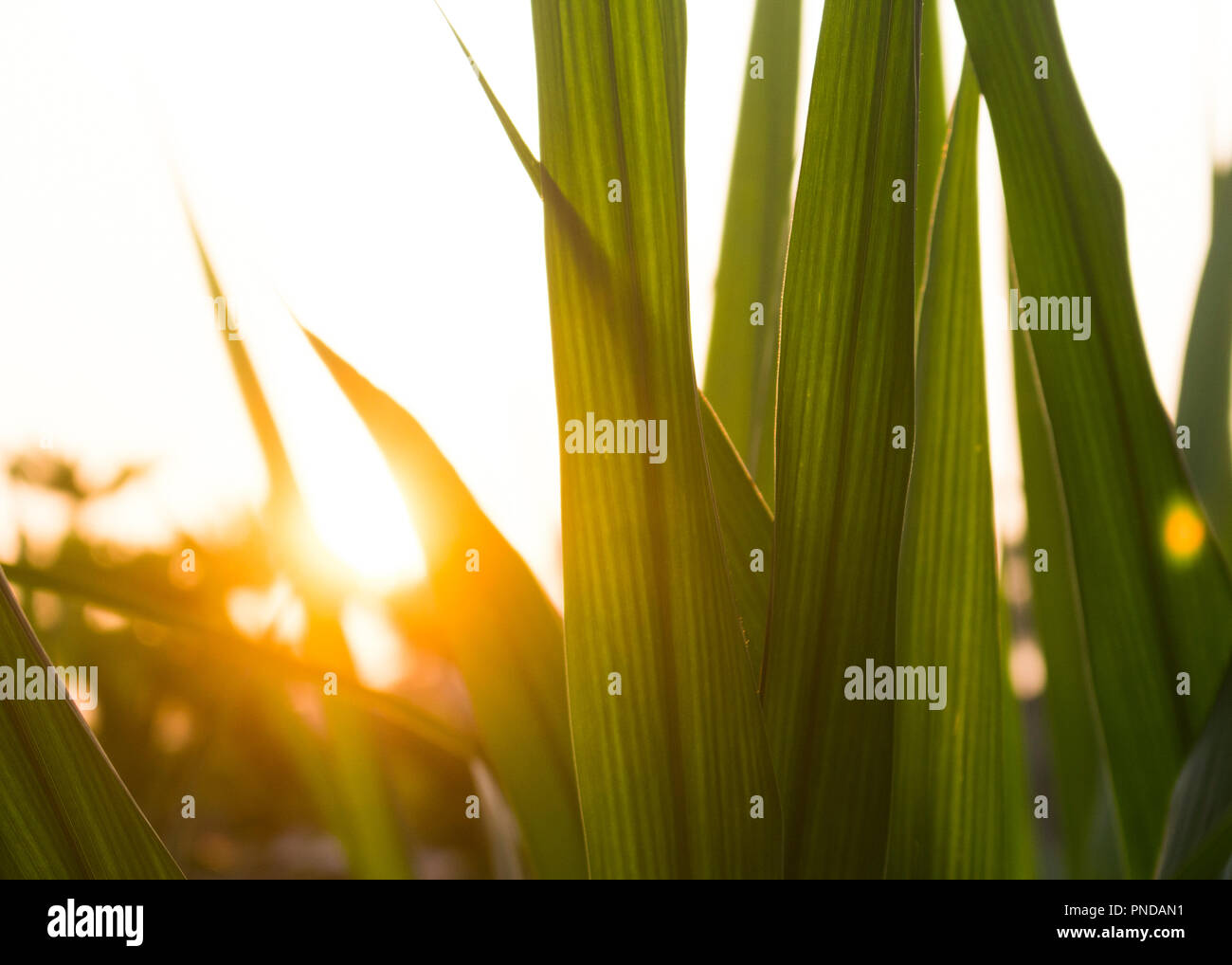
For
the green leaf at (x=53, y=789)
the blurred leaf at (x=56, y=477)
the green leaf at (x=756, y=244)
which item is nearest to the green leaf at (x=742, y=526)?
the green leaf at (x=756, y=244)

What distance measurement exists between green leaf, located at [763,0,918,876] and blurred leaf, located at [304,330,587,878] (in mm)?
83

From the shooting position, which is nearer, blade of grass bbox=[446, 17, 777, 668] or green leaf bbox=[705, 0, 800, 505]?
blade of grass bbox=[446, 17, 777, 668]

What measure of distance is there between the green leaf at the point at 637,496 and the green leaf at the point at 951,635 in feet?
Result: 0.20

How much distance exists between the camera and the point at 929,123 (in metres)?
0.28

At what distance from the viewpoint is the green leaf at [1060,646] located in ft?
1.00

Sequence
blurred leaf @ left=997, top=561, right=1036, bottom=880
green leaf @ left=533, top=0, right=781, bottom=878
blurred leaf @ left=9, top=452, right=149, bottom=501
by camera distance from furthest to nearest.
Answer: blurred leaf @ left=9, top=452, right=149, bottom=501 < blurred leaf @ left=997, top=561, right=1036, bottom=880 < green leaf @ left=533, top=0, right=781, bottom=878

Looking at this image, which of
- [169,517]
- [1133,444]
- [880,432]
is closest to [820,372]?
[880,432]

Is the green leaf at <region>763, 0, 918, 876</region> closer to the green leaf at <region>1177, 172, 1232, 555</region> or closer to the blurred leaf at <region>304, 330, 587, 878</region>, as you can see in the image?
the blurred leaf at <region>304, 330, 587, 878</region>

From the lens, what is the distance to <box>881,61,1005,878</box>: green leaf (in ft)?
0.70

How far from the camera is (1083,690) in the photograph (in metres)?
0.31

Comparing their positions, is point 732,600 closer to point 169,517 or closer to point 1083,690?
point 1083,690

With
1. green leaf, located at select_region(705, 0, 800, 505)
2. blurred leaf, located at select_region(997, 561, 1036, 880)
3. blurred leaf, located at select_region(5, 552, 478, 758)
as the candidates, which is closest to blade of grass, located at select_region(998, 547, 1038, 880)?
blurred leaf, located at select_region(997, 561, 1036, 880)
